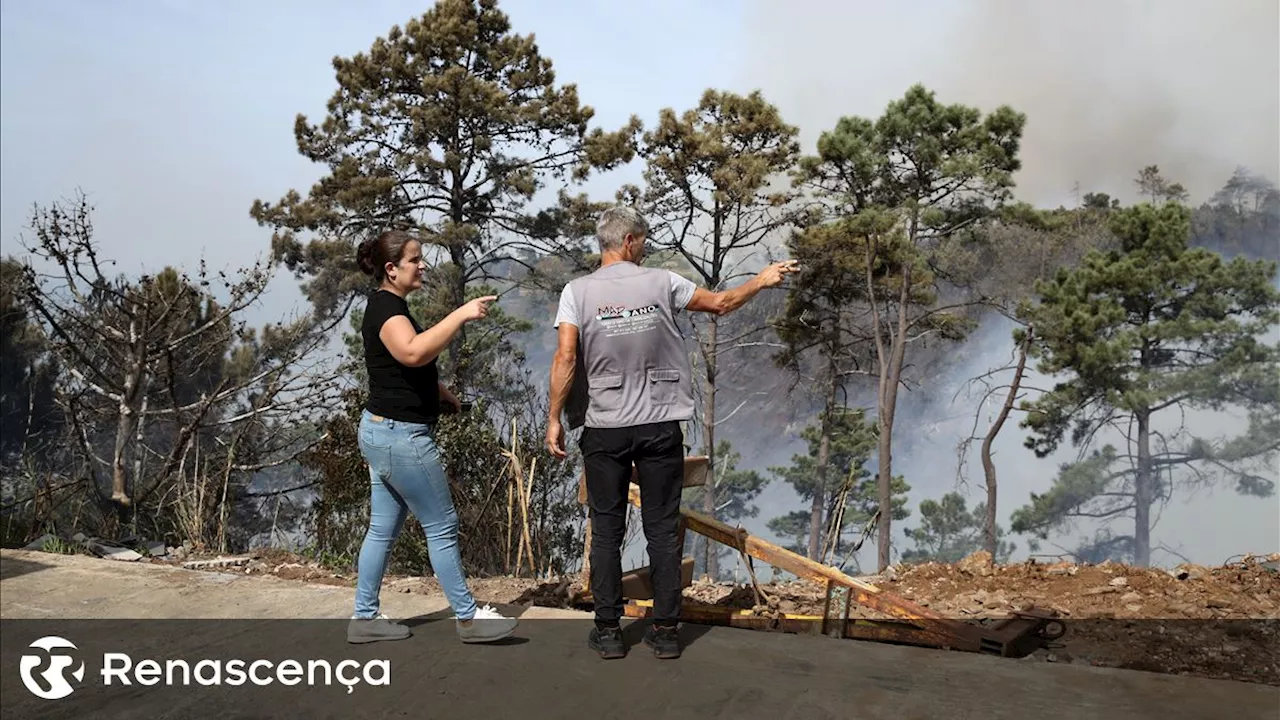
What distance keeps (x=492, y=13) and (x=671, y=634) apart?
23.4 meters

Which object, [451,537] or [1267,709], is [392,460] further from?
[1267,709]

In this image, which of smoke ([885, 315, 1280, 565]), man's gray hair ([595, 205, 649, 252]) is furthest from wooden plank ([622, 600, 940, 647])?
smoke ([885, 315, 1280, 565])

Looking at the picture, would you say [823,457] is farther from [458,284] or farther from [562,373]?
[562,373]

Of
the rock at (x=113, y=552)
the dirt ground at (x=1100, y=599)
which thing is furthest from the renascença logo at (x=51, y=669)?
the rock at (x=113, y=552)

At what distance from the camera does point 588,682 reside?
332 centimetres

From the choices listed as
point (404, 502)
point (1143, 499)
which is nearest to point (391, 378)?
point (404, 502)

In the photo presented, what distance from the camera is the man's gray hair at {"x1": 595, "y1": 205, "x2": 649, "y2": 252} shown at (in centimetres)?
376

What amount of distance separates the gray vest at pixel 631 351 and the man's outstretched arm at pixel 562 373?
5cm

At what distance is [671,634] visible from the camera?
363cm

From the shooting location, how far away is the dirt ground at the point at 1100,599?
398cm

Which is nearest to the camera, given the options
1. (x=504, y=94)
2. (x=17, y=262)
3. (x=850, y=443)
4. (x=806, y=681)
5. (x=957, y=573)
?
(x=806, y=681)

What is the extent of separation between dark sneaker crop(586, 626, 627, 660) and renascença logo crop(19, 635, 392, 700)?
0.76 metres

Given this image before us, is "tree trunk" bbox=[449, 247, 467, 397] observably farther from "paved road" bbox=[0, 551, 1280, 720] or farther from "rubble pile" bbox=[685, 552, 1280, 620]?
"paved road" bbox=[0, 551, 1280, 720]

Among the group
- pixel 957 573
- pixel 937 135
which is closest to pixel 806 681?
pixel 957 573
